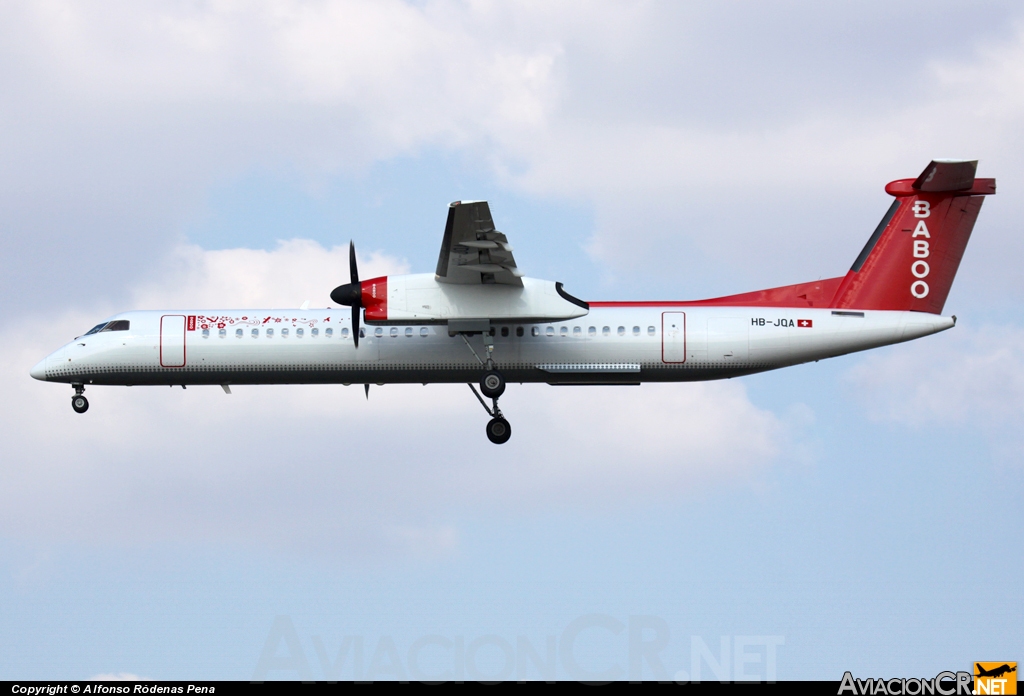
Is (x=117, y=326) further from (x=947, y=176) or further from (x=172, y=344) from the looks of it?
(x=947, y=176)

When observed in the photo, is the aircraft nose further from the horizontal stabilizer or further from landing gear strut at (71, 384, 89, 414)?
the horizontal stabilizer

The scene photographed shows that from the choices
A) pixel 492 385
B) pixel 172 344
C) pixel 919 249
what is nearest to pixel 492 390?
pixel 492 385

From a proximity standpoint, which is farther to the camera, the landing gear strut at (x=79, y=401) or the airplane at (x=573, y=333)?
the landing gear strut at (x=79, y=401)

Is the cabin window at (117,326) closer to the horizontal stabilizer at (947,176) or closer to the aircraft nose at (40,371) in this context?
the aircraft nose at (40,371)

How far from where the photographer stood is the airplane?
30.0 m

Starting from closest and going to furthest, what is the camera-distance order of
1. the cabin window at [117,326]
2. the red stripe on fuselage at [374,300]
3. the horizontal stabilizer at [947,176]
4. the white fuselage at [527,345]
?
the red stripe on fuselage at [374,300] → the horizontal stabilizer at [947,176] → the white fuselage at [527,345] → the cabin window at [117,326]

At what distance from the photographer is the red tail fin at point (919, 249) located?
30594 millimetres

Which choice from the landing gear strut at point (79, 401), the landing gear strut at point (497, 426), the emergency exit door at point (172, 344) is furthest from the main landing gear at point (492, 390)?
the landing gear strut at point (79, 401)

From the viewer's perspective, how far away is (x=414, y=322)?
95.2 ft

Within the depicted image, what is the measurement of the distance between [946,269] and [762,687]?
44.3 feet

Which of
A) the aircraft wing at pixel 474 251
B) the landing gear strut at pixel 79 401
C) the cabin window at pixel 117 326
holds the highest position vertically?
the aircraft wing at pixel 474 251

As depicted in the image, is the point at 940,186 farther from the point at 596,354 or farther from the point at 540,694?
the point at 540,694

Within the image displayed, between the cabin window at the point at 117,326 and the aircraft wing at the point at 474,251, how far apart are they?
25.8 ft

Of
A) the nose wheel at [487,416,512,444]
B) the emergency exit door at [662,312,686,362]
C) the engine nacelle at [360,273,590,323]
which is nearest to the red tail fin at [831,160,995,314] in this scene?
the emergency exit door at [662,312,686,362]
